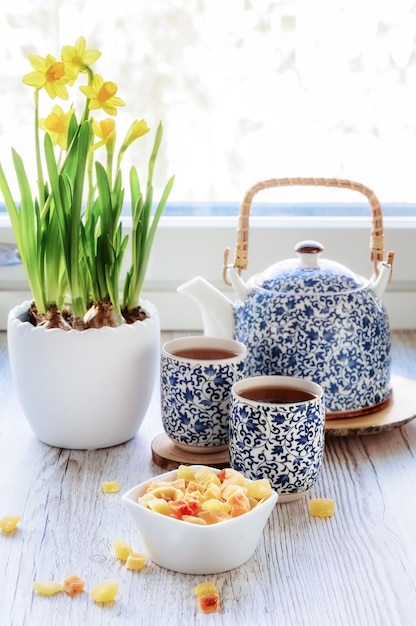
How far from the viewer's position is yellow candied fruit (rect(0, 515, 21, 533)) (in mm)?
743

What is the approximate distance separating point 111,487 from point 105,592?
7.3 inches

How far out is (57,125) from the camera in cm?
84

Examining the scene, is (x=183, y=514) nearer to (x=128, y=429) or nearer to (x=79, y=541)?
(x=79, y=541)

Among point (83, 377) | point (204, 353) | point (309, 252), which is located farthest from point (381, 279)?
point (83, 377)

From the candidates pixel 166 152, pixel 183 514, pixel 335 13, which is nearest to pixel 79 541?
pixel 183 514

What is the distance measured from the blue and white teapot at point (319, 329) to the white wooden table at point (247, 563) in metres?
0.06

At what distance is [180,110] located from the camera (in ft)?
4.36

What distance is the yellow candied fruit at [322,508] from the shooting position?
30.8 inches

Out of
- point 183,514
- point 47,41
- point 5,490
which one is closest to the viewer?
point 183,514

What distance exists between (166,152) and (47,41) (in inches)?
9.0

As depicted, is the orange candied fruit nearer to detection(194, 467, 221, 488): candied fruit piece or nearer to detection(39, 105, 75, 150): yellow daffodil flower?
detection(194, 467, 221, 488): candied fruit piece

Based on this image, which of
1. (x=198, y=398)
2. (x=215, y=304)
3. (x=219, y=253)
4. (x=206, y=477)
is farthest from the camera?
(x=219, y=253)

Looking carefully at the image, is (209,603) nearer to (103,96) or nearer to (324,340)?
(324,340)

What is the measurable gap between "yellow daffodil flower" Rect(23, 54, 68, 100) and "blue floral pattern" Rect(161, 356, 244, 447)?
27 centimetres
